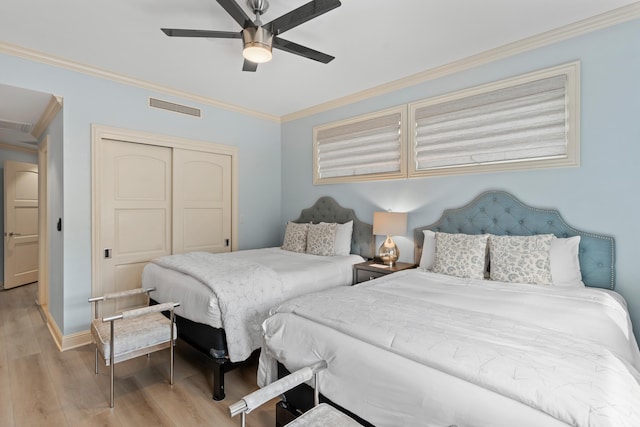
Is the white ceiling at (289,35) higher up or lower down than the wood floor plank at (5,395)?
higher up

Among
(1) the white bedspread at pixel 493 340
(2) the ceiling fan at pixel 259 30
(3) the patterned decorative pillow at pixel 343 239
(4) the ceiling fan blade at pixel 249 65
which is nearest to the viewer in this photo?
(1) the white bedspread at pixel 493 340

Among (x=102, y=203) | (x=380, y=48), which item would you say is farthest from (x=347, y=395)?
(x=102, y=203)

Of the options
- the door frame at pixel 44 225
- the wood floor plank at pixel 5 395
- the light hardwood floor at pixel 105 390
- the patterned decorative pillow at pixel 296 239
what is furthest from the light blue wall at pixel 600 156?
the door frame at pixel 44 225

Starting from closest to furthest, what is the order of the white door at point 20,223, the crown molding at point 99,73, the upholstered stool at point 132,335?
the upholstered stool at point 132,335
the crown molding at point 99,73
the white door at point 20,223

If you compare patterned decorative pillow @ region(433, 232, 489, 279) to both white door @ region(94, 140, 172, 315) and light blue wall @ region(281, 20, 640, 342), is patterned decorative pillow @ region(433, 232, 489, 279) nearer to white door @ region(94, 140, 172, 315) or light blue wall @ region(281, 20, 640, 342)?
light blue wall @ region(281, 20, 640, 342)

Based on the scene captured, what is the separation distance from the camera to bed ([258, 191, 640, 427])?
1027mm

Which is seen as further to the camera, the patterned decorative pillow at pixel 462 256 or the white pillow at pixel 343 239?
the white pillow at pixel 343 239

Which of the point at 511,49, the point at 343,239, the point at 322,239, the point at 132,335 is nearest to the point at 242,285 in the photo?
the point at 132,335

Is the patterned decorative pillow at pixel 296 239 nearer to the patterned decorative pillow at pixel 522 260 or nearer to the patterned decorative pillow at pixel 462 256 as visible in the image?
the patterned decorative pillow at pixel 462 256

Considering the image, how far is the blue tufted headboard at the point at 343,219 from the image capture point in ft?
12.7

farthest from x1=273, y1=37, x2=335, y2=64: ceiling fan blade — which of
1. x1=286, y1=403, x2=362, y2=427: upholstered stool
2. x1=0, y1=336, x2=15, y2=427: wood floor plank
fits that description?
x1=0, y1=336, x2=15, y2=427: wood floor plank

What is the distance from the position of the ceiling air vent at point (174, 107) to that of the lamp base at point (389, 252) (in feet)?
9.23

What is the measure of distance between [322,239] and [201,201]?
1.68 metres

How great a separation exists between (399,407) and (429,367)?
197mm
